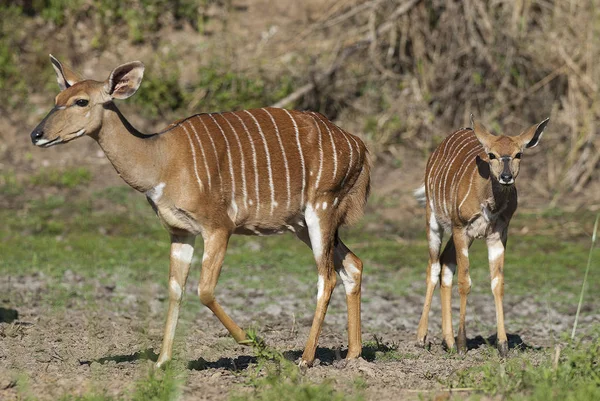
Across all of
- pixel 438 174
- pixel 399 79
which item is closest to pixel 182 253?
pixel 438 174

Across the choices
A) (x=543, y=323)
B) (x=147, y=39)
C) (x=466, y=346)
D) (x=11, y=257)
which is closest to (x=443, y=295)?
(x=466, y=346)

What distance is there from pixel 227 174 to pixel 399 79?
8.06m

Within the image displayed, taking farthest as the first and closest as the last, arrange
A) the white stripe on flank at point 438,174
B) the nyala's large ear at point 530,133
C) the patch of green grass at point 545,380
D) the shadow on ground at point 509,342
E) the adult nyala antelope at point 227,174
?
1. the white stripe on flank at point 438,174
2. the shadow on ground at point 509,342
3. the nyala's large ear at point 530,133
4. the adult nyala antelope at point 227,174
5. the patch of green grass at point 545,380

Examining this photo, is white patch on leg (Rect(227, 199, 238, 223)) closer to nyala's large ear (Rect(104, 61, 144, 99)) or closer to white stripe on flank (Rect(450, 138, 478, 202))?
nyala's large ear (Rect(104, 61, 144, 99))

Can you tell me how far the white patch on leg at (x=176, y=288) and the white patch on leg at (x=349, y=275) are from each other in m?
1.00

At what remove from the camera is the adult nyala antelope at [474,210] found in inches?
253

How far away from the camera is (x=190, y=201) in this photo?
5.50 meters

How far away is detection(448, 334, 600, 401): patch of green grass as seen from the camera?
4.55m

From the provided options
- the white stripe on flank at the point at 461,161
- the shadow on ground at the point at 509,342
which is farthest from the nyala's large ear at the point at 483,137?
the shadow on ground at the point at 509,342

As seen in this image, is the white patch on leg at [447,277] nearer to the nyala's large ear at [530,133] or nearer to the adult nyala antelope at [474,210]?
the adult nyala antelope at [474,210]

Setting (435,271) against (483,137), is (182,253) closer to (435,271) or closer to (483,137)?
(483,137)

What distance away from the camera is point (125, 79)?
5656mm

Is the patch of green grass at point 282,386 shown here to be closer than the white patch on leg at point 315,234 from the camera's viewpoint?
Yes

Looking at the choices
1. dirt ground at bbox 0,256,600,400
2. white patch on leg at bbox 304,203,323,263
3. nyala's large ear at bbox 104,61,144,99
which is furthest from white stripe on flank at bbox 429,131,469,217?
nyala's large ear at bbox 104,61,144,99
